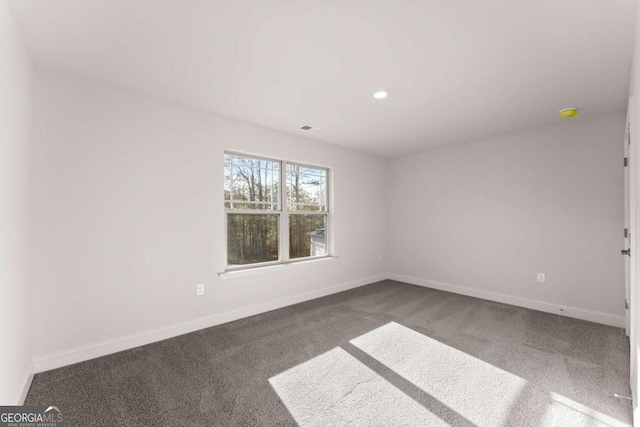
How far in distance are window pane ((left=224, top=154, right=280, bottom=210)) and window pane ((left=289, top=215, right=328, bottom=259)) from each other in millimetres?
453

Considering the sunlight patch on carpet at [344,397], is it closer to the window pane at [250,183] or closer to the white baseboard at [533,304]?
the window pane at [250,183]

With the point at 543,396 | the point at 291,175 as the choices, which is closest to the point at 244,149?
the point at 291,175

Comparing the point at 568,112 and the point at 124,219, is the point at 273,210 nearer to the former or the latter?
the point at 124,219

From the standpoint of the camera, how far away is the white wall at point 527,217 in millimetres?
3209

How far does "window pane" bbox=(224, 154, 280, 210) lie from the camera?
348 cm

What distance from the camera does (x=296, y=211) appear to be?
4.19m

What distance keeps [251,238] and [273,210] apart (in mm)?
497

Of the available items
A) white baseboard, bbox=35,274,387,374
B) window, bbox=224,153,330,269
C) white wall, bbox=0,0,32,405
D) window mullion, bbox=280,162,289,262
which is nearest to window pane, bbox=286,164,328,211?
window, bbox=224,153,330,269

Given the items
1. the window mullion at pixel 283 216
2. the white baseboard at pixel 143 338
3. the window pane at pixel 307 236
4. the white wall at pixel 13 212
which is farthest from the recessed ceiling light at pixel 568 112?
the white wall at pixel 13 212

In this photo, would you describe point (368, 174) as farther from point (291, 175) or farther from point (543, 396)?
point (543, 396)

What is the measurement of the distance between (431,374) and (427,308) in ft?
5.42

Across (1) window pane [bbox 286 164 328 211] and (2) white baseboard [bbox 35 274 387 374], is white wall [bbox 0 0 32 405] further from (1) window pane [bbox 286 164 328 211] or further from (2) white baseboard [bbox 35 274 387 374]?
(1) window pane [bbox 286 164 328 211]

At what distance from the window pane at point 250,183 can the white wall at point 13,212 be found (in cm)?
175

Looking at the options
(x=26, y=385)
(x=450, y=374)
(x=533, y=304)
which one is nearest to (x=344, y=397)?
(x=450, y=374)
